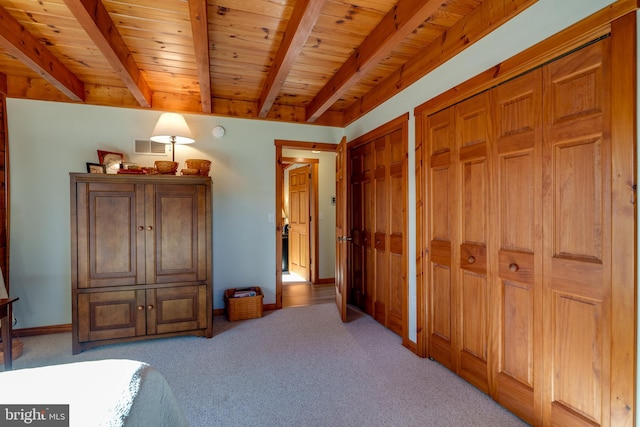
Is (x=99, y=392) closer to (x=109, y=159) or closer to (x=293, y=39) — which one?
(x=293, y=39)

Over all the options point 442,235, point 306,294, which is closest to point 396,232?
point 442,235

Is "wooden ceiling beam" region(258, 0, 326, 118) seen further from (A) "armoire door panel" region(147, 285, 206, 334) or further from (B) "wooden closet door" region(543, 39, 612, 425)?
(A) "armoire door panel" region(147, 285, 206, 334)

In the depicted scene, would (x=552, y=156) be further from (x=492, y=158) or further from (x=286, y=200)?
(x=286, y=200)

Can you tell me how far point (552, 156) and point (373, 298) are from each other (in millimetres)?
2395

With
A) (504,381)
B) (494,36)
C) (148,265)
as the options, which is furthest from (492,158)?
(148,265)

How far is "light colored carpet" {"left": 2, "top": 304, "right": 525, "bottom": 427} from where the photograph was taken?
182 centimetres

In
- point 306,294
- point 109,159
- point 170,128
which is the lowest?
point 306,294

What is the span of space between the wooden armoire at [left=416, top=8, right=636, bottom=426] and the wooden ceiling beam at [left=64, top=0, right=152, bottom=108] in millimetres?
2391

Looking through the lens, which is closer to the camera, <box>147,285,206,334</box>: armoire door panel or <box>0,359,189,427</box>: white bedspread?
<box>0,359,189,427</box>: white bedspread

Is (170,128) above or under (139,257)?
above

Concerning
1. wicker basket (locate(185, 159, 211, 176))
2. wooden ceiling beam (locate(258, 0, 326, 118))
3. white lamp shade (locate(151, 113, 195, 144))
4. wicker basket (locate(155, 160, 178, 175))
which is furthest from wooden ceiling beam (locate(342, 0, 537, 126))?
wicker basket (locate(155, 160, 178, 175))

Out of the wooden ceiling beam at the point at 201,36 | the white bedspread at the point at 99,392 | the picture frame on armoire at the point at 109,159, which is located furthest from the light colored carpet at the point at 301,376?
the wooden ceiling beam at the point at 201,36

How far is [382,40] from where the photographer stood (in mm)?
2113

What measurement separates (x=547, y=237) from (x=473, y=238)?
516 mm
